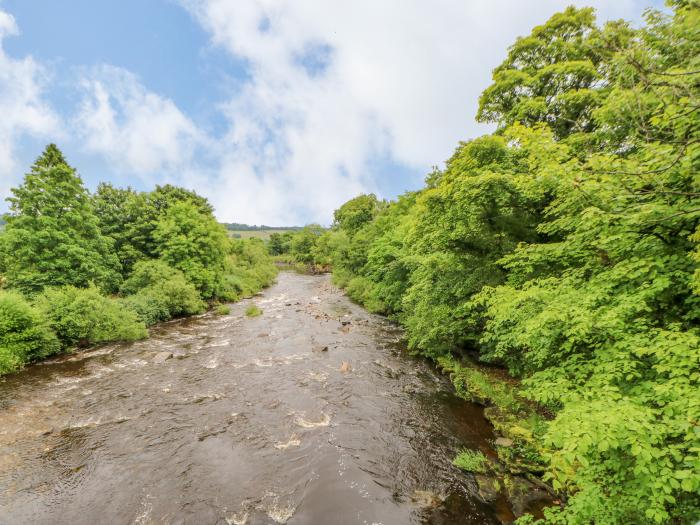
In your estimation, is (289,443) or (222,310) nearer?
(289,443)

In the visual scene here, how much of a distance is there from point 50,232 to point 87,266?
2.78 m

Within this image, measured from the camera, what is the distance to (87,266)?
19906 mm

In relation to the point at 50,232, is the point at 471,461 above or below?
below

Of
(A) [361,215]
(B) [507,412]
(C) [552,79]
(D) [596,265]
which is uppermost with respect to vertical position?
(A) [361,215]

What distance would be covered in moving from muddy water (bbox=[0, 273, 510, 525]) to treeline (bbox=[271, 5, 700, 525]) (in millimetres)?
2361

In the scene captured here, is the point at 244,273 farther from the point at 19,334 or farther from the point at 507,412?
the point at 507,412

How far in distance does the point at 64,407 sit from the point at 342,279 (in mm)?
33394

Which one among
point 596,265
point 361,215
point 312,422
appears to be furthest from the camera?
point 361,215

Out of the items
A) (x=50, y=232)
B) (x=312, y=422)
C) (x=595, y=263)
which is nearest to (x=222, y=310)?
(x=50, y=232)

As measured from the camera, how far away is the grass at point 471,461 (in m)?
8.40

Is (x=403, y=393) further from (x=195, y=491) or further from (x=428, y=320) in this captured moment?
(x=195, y=491)

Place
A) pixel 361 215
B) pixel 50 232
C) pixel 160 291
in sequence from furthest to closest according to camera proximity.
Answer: pixel 361 215
pixel 160 291
pixel 50 232

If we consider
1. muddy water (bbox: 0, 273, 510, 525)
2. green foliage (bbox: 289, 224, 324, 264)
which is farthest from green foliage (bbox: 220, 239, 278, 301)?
green foliage (bbox: 289, 224, 324, 264)

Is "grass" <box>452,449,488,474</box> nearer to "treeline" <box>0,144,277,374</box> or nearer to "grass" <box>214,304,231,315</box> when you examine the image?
"treeline" <box>0,144,277,374</box>
